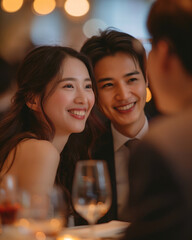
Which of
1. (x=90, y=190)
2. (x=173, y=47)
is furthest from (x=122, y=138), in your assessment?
(x=173, y=47)

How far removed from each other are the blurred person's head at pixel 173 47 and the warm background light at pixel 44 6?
3337 millimetres

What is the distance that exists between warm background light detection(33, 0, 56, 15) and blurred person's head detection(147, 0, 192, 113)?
10.9ft

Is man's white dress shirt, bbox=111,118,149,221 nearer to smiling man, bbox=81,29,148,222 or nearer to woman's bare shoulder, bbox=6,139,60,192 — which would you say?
smiling man, bbox=81,29,148,222

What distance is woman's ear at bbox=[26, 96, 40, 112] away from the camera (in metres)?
2.25

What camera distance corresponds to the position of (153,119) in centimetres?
Answer: 244

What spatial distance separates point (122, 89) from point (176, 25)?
1.40 m

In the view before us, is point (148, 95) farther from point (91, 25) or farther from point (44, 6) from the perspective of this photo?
point (44, 6)

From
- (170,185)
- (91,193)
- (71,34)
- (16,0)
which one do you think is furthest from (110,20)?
(170,185)

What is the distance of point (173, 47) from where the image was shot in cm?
97

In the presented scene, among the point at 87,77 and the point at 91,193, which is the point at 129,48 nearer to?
the point at 87,77

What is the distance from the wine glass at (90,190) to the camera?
50.5 inches

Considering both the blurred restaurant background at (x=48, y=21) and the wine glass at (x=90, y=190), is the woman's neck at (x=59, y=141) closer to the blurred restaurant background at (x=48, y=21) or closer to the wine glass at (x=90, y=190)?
the wine glass at (x=90, y=190)

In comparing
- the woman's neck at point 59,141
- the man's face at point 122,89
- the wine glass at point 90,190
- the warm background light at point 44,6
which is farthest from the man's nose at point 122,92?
the warm background light at point 44,6

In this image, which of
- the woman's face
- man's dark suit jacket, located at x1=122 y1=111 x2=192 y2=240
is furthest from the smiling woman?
man's dark suit jacket, located at x1=122 y1=111 x2=192 y2=240
